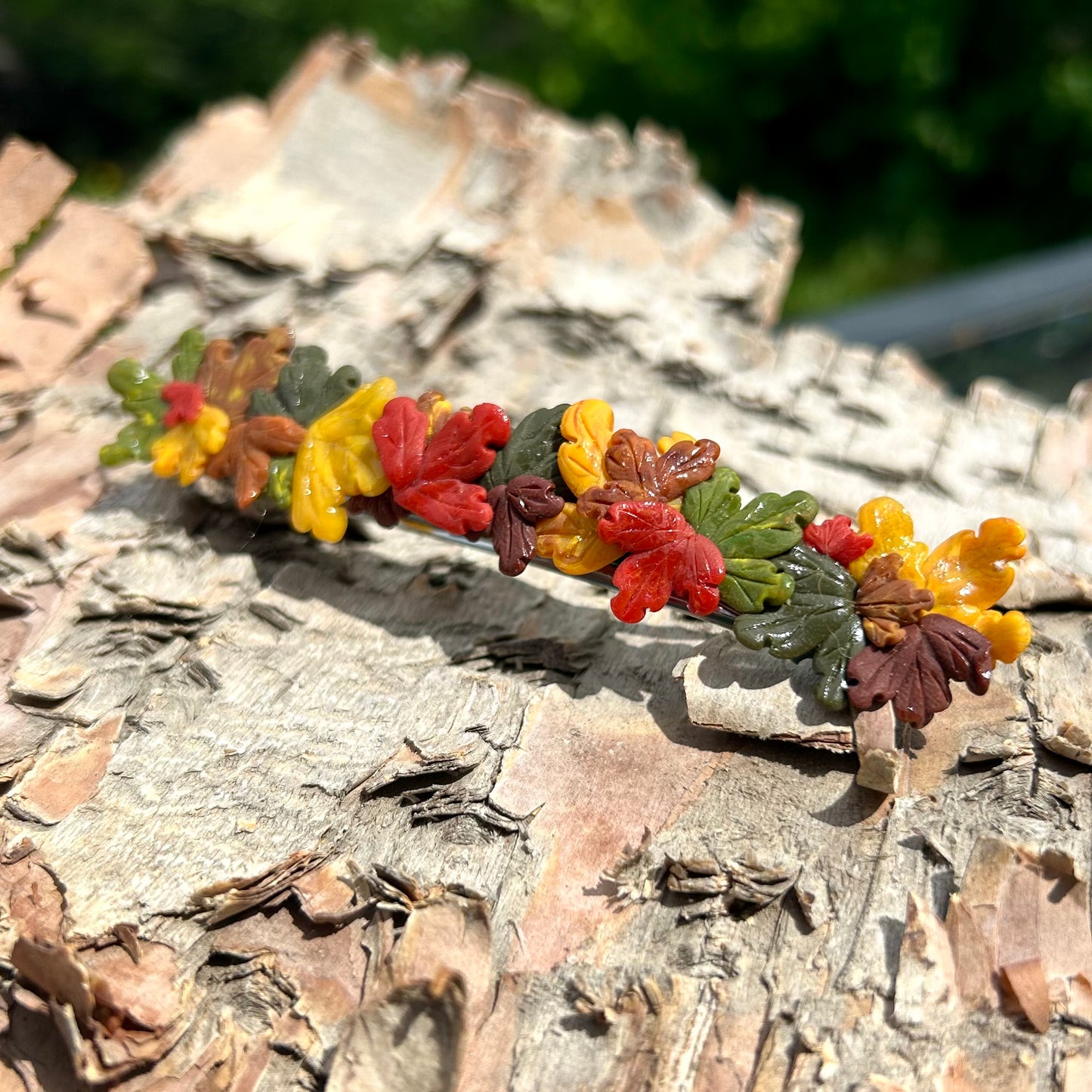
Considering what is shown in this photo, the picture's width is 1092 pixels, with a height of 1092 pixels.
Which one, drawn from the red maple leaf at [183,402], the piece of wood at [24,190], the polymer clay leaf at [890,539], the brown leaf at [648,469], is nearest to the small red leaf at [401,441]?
the brown leaf at [648,469]

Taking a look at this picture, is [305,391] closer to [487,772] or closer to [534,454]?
[534,454]

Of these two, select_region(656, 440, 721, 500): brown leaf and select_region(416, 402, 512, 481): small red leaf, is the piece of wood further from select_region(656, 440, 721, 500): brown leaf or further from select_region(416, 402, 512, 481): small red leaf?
select_region(656, 440, 721, 500): brown leaf

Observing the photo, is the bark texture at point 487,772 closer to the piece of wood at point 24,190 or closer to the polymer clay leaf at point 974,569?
the piece of wood at point 24,190

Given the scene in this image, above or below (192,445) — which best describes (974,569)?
below

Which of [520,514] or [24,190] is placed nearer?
[520,514]

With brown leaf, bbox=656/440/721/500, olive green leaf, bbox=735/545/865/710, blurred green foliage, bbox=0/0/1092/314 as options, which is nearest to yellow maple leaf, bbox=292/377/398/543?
brown leaf, bbox=656/440/721/500

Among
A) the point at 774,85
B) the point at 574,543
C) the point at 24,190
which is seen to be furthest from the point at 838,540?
the point at 774,85

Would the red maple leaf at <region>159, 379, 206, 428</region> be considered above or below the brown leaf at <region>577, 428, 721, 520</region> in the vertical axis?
above
